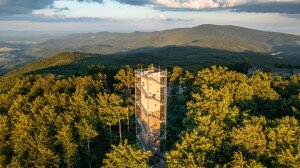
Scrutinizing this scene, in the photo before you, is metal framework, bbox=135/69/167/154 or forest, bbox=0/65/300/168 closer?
forest, bbox=0/65/300/168

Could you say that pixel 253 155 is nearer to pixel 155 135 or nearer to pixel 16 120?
pixel 155 135

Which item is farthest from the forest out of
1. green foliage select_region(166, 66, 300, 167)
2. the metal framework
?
the metal framework

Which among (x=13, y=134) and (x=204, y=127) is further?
(x=13, y=134)

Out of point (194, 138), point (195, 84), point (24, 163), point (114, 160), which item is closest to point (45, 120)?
point (24, 163)

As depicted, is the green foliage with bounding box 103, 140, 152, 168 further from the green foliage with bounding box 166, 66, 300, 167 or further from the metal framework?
the metal framework

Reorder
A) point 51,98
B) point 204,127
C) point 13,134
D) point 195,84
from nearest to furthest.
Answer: point 204,127 < point 13,134 < point 51,98 < point 195,84

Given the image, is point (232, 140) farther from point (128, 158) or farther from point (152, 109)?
point (152, 109)

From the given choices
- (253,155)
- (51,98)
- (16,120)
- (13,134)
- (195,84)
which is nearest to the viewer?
(253,155)
